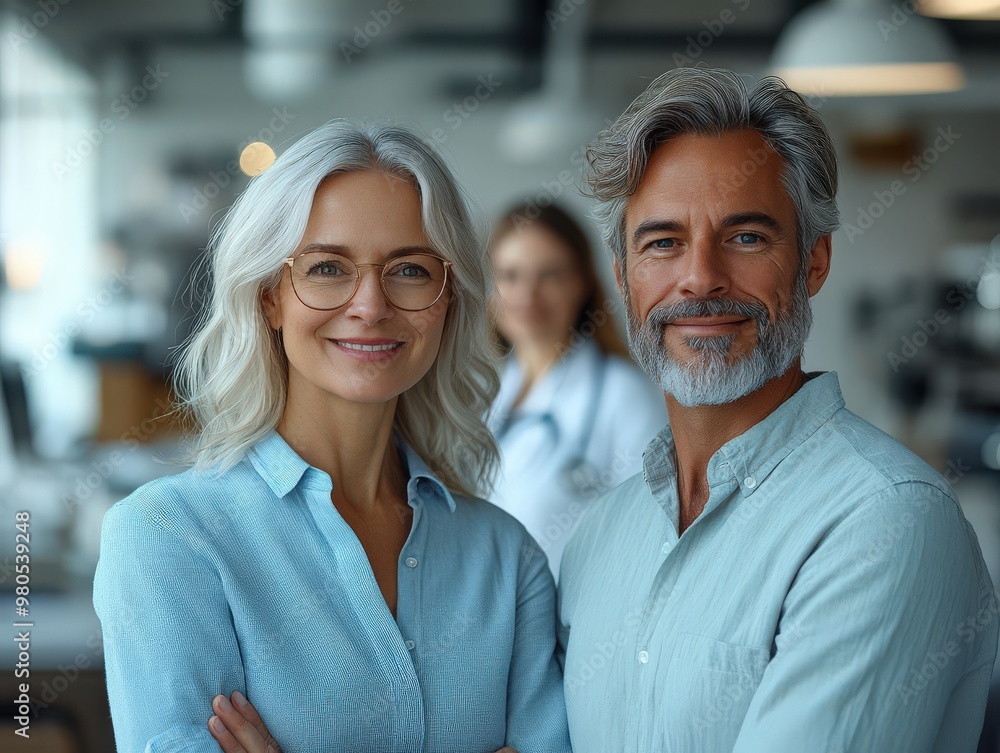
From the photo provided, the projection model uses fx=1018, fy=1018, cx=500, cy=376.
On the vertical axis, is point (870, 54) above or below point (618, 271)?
above

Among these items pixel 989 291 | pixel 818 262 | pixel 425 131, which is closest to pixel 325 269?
pixel 818 262

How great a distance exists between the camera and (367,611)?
157 cm

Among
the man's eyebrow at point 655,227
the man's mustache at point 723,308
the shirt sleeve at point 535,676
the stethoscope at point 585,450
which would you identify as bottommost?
the shirt sleeve at point 535,676

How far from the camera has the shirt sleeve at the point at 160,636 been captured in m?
1.41

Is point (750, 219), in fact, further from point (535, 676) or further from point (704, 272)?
point (535, 676)

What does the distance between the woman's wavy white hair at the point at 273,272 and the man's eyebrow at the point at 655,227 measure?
30cm

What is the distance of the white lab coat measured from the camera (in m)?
3.04

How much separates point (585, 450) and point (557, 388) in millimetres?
223

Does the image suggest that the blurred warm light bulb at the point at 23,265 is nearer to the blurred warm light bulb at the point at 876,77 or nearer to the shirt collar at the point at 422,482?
the blurred warm light bulb at the point at 876,77

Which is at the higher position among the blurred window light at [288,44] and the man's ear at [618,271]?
the blurred window light at [288,44]

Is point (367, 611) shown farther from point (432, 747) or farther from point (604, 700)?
point (604, 700)

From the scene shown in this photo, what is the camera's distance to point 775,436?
1.55m

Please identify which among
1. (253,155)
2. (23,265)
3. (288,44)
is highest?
(288,44)

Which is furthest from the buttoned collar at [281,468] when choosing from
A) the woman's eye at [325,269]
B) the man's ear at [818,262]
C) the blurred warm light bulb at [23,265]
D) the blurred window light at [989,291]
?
the blurred window light at [989,291]
